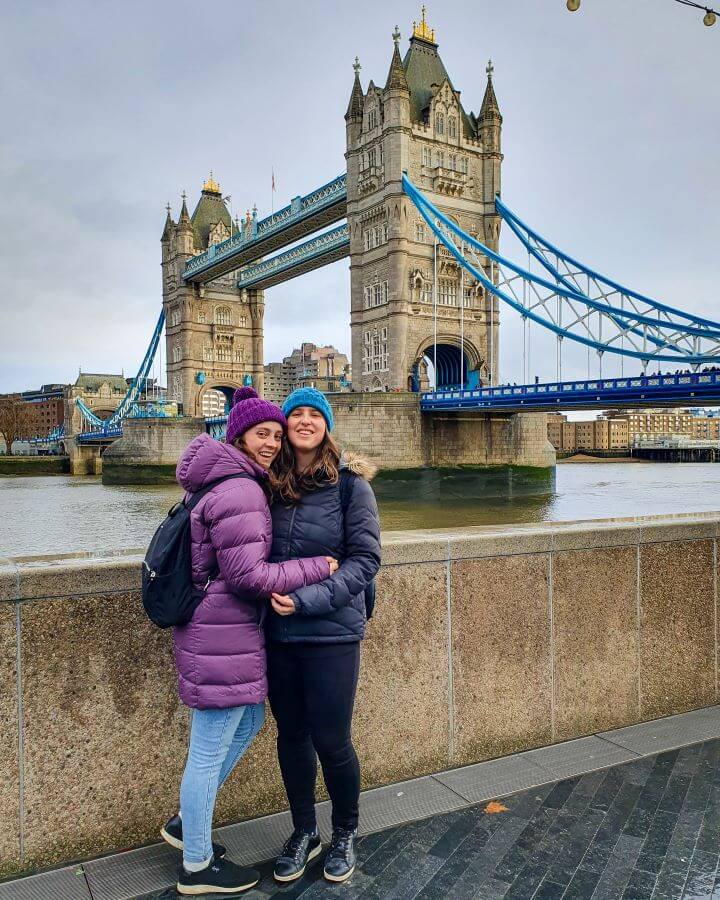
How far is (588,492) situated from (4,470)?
35790mm

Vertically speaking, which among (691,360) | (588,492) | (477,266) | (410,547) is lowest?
(588,492)

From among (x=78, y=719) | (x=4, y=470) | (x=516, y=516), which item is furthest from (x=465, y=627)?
(x=4, y=470)

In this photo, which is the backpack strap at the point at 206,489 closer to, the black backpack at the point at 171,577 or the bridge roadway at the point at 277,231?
the black backpack at the point at 171,577

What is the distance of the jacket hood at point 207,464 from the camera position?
77.7 inches

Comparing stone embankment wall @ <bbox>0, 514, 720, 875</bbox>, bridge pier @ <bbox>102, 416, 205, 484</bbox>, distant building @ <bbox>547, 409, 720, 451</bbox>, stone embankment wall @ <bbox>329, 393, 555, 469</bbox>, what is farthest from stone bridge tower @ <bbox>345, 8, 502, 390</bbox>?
distant building @ <bbox>547, 409, 720, 451</bbox>

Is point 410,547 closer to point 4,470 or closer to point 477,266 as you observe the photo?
point 477,266

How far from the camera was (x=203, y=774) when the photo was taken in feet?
6.63

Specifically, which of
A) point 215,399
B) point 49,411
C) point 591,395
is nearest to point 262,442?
point 591,395

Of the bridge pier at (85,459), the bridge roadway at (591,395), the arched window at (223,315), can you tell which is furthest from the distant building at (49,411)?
the bridge roadway at (591,395)

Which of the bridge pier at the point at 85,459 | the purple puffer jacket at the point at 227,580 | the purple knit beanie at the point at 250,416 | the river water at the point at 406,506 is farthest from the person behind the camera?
the bridge pier at the point at 85,459

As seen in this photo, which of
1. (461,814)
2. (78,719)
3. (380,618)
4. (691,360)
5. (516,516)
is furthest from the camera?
(691,360)

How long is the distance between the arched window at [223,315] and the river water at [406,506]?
23228 millimetres

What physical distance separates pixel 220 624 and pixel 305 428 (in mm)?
600

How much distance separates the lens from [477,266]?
107 feet
